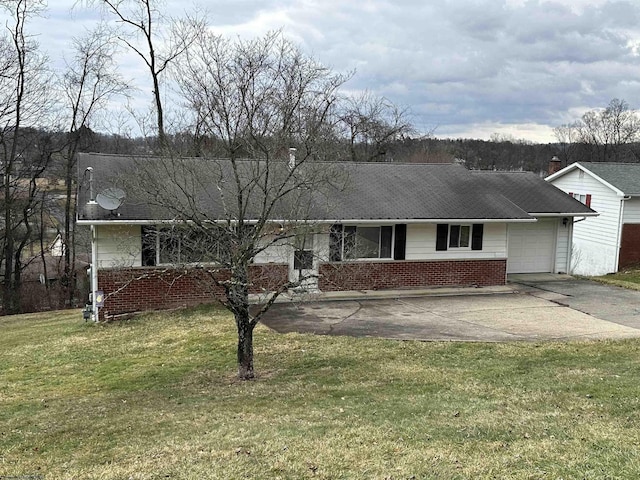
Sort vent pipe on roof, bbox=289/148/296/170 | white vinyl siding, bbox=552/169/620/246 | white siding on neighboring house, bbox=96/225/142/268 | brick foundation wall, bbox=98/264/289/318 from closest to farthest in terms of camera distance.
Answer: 1. vent pipe on roof, bbox=289/148/296/170
2. white siding on neighboring house, bbox=96/225/142/268
3. brick foundation wall, bbox=98/264/289/318
4. white vinyl siding, bbox=552/169/620/246

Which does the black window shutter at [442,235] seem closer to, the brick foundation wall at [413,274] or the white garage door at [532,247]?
the brick foundation wall at [413,274]

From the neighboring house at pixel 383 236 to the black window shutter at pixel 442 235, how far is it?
0.03 meters

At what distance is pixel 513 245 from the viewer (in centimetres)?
1922

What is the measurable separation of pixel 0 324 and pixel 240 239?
13.6m

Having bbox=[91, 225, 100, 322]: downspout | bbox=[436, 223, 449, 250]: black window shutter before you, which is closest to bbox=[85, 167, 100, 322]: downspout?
bbox=[91, 225, 100, 322]: downspout

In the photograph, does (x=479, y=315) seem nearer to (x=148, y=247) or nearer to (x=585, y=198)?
(x=148, y=247)

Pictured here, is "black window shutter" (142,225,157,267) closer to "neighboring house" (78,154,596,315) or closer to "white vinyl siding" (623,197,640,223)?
"neighboring house" (78,154,596,315)

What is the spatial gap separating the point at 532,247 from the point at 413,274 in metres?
5.79

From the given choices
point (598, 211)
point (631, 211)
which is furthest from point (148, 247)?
point (598, 211)

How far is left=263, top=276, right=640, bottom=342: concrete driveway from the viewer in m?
11.4

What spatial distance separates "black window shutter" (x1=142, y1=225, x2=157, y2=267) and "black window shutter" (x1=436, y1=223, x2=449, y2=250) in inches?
308

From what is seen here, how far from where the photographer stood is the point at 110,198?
43.2ft

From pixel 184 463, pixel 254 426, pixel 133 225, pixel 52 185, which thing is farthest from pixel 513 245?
pixel 52 185

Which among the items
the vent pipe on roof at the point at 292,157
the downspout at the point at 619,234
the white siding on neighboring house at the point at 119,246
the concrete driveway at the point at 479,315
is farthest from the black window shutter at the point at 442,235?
the downspout at the point at 619,234
